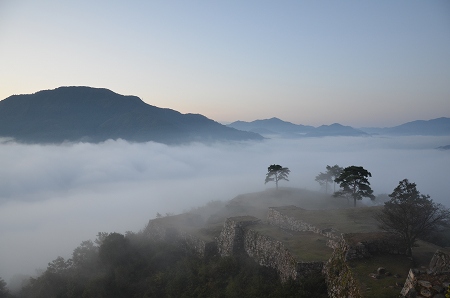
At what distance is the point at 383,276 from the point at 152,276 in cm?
2197

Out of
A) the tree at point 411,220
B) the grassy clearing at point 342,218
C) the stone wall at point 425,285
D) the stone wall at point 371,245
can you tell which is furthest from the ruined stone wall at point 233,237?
the stone wall at point 425,285

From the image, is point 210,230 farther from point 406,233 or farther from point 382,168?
point 382,168

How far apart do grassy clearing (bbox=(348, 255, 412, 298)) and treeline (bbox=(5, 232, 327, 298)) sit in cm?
289

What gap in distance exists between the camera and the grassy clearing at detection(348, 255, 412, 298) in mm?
13125

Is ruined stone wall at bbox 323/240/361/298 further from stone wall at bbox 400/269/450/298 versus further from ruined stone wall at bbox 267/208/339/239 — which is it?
ruined stone wall at bbox 267/208/339/239

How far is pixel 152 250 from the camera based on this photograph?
3334 centimetres

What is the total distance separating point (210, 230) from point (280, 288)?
14.5 m

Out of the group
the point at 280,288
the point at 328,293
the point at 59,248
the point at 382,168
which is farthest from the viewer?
the point at 382,168

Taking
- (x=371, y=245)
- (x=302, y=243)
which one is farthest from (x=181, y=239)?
(x=371, y=245)

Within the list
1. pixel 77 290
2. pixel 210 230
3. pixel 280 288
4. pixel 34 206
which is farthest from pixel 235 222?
pixel 34 206

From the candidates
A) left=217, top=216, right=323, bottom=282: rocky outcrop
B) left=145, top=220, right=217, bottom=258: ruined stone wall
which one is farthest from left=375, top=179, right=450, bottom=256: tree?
left=145, top=220, right=217, bottom=258: ruined stone wall

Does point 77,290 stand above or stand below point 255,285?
below

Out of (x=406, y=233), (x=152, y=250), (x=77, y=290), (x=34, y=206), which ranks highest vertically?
(x=406, y=233)

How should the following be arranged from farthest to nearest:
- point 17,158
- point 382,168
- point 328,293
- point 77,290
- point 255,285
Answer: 1. point 17,158
2. point 382,168
3. point 77,290
4. point 255,285
5. point 328,293
